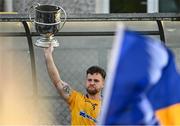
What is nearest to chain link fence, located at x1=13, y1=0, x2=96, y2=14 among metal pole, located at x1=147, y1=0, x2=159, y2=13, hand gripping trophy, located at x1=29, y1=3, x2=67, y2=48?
metal pole, located at x1=147, y1=0, x2=159, y2=13

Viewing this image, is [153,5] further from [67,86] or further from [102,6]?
[67,86]

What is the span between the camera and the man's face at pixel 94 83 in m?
6.58

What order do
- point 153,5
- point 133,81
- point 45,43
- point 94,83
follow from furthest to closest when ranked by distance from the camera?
point 153,5 < point 45,43 < point 94,83 < point 133,81

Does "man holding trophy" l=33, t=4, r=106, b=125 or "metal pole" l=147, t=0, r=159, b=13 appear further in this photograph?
"metal pole" l=147, t=0, r=159, b=13

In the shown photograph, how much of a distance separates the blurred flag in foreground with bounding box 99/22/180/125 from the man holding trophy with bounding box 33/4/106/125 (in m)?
2.76

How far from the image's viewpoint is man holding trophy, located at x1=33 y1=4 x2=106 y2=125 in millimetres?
6617

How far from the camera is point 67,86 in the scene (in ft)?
22.4

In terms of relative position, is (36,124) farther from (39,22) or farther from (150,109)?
(150,109)

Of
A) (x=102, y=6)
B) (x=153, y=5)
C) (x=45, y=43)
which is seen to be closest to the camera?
(x=45, y=43)

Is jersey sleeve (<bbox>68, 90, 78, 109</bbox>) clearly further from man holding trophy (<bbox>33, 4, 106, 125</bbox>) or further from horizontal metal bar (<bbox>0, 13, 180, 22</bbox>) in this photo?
horizontal metal bar (<bbox>0, 13, 180, 22</bbox>)

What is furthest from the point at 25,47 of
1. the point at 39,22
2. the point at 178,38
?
the point at 178,38

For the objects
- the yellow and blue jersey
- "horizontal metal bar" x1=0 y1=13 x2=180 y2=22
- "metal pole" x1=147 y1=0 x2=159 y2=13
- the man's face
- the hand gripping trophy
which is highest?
the hand gripping trophy

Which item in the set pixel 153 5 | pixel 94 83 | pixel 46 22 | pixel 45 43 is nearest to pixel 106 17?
pixel 46 22

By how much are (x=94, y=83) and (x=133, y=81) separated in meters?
2.92
